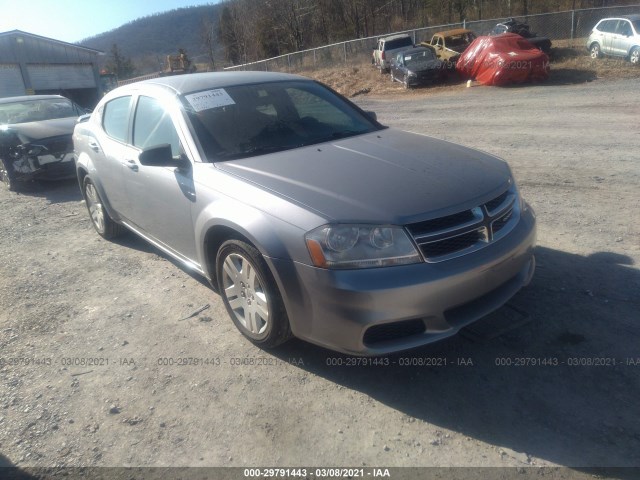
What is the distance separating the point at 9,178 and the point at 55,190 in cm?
75

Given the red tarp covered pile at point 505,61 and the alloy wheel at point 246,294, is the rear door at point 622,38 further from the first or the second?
the alloy wheel at point 246,294

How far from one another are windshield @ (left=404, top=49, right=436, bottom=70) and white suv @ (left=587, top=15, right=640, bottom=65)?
6256 millimetres

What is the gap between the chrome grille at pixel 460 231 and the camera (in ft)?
9.24

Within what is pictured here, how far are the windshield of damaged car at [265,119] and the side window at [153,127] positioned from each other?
8.5 inches

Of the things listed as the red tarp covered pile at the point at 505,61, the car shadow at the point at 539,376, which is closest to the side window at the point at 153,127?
the car shadow at the point at 539,376

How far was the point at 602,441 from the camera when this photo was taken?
2.52 metres

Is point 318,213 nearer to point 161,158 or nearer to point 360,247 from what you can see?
point 360,247

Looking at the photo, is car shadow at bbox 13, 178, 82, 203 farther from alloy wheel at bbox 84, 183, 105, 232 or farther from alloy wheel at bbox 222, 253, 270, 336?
alloy wheel at bbox 222, 253, 270, 336

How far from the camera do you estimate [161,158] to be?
3.68 meters

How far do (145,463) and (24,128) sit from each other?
8250 mm

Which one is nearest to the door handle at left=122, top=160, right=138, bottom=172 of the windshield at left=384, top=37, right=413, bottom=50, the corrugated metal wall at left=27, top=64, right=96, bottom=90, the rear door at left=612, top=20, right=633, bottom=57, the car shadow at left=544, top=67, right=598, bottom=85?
the car shadow at left=544, top=67, right=598, bottom=85

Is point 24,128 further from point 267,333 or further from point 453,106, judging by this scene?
point 453,106

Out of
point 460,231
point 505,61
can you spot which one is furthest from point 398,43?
point 460,231

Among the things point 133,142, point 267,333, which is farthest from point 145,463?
point 133,142
